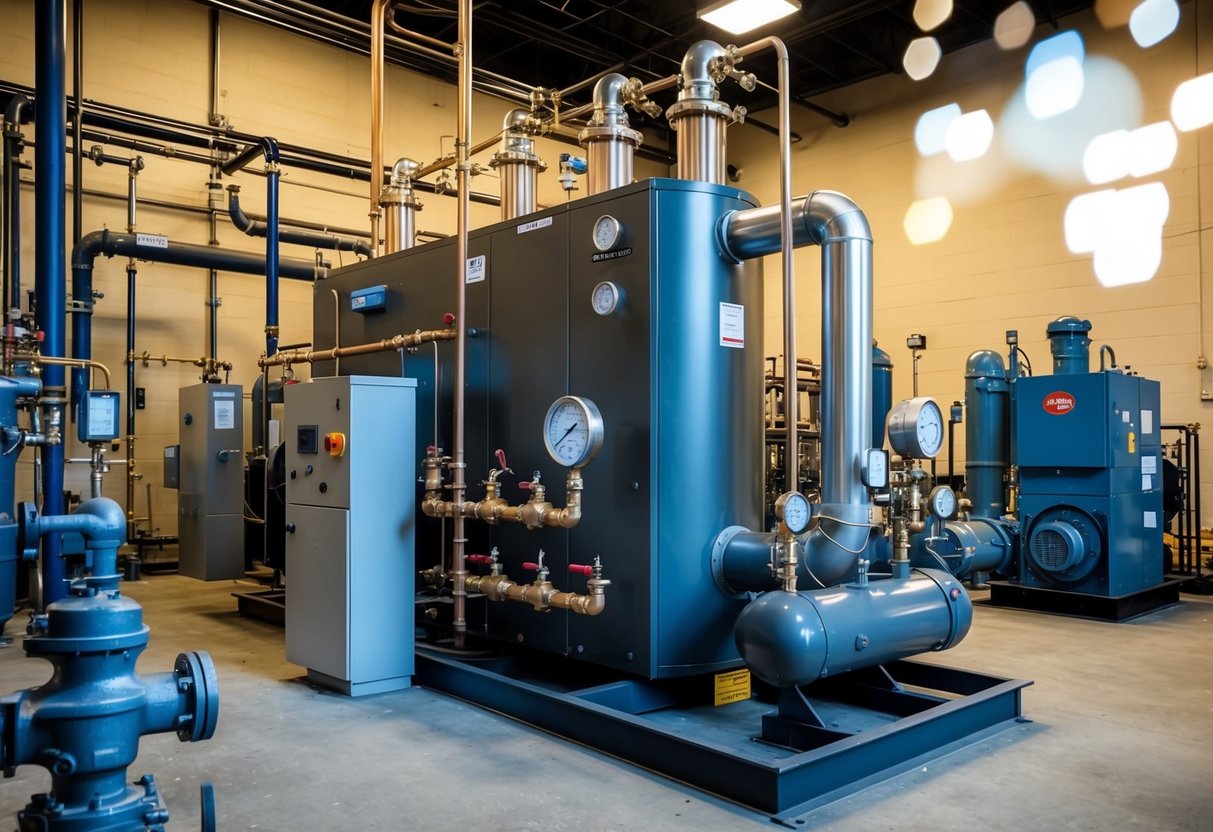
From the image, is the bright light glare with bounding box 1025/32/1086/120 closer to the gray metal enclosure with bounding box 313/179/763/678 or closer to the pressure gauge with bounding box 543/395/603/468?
the gray metal enclosure with bounding box 313/179/763/678

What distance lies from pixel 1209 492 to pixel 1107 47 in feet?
11.6

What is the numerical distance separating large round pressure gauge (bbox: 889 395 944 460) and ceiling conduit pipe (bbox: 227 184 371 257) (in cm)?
540

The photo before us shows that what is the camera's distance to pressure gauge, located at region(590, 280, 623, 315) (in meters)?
3.26

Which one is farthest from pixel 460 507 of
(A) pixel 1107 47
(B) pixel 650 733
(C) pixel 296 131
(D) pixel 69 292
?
(A) pixel 1107 47

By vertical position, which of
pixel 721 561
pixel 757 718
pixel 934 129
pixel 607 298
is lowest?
pixel 757 718

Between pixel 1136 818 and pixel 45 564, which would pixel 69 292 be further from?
pixel 1136 818

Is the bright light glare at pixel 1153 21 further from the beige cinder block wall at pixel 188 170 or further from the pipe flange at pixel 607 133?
the beige cinder block wall at pixel 188 170

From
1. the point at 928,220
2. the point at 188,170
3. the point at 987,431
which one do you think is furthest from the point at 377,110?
the point at 928,220

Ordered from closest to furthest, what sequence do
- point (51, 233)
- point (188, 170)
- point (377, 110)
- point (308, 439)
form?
point (308, 439) < point (51, 233) < point (377, 110) < point (188, 170)

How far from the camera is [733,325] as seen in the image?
3.30 meters

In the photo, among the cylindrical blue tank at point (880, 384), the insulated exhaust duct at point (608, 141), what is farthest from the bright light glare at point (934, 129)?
the insulated exhaust duct at point (608, 141)

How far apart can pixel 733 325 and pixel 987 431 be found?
364cm

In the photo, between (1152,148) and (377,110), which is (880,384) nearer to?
(1152,148)

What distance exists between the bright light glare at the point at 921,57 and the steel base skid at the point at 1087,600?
16.4ft
